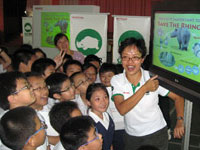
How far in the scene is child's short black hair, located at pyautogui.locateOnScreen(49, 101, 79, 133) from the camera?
1.71m

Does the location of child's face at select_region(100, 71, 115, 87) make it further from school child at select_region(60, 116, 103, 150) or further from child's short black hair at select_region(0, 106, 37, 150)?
child's short black hair at select_region(0, 106, 37, 150)

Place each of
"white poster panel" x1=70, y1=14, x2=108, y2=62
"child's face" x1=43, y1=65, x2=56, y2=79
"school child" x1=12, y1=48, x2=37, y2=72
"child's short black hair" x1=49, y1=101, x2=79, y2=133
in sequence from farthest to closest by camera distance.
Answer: "white poster panel" x1=70, y1=14, x2=108, y2=62 < "school child" x1=12, y1=48, x2=37, y2=72 < "child's face" x1=43, y1=65, x2=56, y2=79 < "child's short black hair" x1=49, y1=101, x2=79, y2=133

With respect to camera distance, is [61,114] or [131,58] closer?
[61,114]

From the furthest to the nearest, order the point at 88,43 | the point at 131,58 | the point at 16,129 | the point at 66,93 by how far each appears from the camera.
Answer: the point at 88,43 → the point at 66,93 → the point at 131,58 → the point at 16,129

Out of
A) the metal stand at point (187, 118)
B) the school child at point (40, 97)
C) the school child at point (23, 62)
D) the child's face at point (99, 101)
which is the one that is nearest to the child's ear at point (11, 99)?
the school child at point (40, 97)

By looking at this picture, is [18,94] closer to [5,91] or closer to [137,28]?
[5,91]

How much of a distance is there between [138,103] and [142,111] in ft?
0.22

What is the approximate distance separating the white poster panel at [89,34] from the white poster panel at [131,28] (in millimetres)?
281

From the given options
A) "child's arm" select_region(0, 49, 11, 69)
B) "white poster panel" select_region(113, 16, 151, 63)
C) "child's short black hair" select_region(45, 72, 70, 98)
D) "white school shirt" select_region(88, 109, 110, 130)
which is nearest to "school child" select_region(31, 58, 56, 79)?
"child's short black hair" select_region(45, 72, 70, 98)

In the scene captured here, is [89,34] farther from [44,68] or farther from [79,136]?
[79,136]

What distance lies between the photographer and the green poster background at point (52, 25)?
5.54 meters

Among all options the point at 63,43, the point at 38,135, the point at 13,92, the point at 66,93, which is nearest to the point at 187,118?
the point at 66,93

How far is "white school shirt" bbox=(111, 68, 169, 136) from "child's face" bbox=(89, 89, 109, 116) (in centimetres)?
14

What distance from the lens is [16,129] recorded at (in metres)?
1.37
